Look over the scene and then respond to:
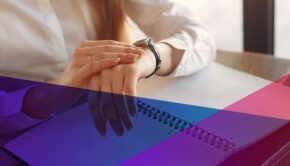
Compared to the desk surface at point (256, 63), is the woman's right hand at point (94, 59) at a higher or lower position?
higher

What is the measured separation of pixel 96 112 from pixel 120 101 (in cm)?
2

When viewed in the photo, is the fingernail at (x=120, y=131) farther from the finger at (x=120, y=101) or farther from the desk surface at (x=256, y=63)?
the desk surface at (x=256, y=63)

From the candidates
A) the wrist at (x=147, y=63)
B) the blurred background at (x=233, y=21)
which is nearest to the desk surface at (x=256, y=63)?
the blurred background at (x=233, y=21)

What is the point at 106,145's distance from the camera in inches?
10.8

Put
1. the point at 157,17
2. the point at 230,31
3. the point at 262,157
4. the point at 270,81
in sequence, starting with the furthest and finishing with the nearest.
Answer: the point at 230,31 < the point at 157,17 < the point at 270,81 < the point at 262,157

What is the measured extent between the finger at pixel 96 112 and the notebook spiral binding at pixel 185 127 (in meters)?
0.03

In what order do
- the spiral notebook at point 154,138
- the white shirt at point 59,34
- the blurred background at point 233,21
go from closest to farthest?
the spiral notebook at point 154,138 → the white shirt at point 59,34 → the blurred background at point 233,21

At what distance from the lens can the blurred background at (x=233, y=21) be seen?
1.79 feet

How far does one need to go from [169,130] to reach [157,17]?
0.26 metres

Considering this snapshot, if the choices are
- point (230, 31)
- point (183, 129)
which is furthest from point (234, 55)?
point (183, 129)

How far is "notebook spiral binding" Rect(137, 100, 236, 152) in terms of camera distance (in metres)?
0.28

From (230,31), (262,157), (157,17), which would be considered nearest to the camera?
(262,157)

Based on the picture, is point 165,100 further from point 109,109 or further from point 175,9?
point 175,9

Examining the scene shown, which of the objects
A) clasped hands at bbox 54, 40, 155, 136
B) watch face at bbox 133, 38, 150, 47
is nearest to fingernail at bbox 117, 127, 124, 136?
clasped hands at bbox 54, 40, 155, 136
